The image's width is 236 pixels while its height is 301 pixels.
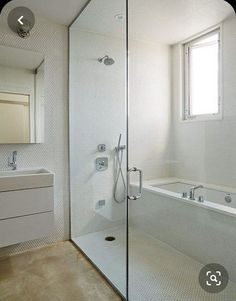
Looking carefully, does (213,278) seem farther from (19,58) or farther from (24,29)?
(24,29)

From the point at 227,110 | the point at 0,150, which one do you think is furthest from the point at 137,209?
the point at 0,150

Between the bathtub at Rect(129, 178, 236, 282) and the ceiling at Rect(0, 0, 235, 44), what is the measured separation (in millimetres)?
1685

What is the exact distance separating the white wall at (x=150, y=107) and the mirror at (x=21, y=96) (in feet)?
3.38

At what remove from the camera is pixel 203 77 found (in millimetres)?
2564

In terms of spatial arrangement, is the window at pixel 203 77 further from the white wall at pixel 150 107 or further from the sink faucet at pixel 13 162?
the sink faucet at pixel 13 162

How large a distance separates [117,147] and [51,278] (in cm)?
139

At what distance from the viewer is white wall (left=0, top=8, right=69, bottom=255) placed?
243cm

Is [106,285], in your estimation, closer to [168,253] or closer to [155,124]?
[168,253]

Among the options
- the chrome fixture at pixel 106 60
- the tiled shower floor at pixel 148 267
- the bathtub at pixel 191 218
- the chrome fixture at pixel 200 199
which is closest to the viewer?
the tiled shower floor at pixel 148 267

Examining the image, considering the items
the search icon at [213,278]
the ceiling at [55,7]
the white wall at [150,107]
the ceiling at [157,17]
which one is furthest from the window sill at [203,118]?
the ceiling at [55,7]

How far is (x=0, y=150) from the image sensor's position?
7.63 ft

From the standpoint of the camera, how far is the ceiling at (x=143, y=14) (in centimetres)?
221

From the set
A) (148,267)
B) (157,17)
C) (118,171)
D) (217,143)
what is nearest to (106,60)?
(157,17)

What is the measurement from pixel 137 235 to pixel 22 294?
3.69 ft
